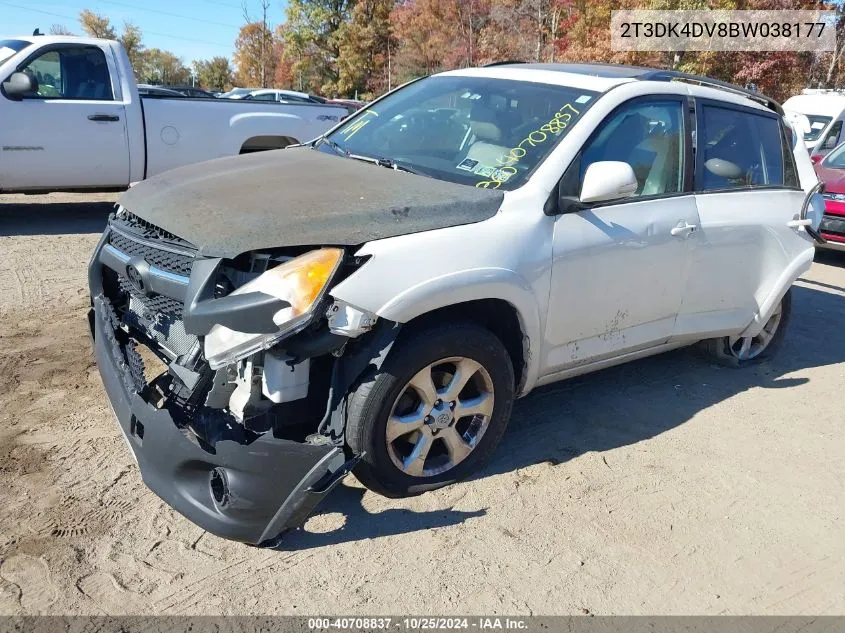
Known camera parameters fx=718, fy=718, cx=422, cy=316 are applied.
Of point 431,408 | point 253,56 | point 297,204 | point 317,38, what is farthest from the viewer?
point 253,56

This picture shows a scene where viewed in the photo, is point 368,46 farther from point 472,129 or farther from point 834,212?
point 472,129

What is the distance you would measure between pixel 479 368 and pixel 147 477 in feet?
4.83

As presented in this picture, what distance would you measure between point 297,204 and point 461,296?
2.59 ft

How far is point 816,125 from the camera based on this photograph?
13891 mm

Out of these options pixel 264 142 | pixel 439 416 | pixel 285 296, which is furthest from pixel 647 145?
pixel 264 142

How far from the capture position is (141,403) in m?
2.82

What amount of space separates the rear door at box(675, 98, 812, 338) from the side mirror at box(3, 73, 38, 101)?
680 cm

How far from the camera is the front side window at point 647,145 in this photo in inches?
145

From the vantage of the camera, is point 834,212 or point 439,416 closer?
point 439,416

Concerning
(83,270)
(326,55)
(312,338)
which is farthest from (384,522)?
(326,55)

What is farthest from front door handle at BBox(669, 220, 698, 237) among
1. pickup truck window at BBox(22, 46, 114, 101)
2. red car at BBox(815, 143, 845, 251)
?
pickup truck window at BBox(22, 46, 114, 101)

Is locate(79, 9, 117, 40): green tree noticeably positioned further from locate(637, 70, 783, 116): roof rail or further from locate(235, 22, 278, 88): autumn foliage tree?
locate(637, 70, 783, 116): roof rail

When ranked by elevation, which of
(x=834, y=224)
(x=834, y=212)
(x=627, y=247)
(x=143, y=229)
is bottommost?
(x=834, y=224)

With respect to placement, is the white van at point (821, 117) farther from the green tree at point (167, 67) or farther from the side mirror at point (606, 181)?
the green tree at point (167, 67)
